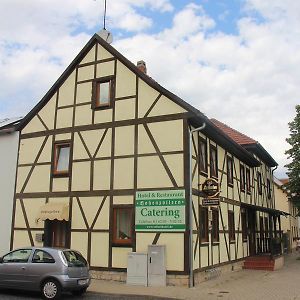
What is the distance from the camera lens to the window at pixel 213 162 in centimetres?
1749

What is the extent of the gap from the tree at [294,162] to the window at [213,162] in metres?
10.7

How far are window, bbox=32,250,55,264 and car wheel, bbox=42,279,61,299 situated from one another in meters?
0.53

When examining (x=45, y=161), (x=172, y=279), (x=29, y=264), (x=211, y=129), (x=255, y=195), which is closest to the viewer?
(x=29, y=264)

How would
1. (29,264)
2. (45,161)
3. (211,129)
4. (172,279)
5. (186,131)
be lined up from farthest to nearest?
(45,161) → (211,129) → (186,131) → (172,279) → (29,264)

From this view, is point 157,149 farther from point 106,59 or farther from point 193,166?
point 106,59

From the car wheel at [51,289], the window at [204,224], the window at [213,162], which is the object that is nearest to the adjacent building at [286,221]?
the window at [213,162]

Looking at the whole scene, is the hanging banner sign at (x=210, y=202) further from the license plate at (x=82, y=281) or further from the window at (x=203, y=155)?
the license plate at (x=82, y=281)

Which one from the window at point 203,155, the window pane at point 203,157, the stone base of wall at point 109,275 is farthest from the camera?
the window pane at point 203,157

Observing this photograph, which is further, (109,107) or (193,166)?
(109,107)

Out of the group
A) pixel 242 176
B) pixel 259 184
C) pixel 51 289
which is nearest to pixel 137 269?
pixel 51 289

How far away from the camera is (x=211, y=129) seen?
16516 mm

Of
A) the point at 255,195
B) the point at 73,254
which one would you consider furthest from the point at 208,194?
the point at 255,195

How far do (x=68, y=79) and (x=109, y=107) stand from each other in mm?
2577

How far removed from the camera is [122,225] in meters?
15.4
